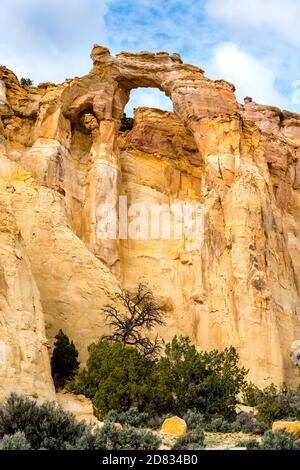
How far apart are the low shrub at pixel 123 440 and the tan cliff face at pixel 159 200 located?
11.5m

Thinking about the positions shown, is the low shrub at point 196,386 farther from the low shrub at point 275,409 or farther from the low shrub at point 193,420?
the low shrub at point 193,420

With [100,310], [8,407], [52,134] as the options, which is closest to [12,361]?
[8,407]

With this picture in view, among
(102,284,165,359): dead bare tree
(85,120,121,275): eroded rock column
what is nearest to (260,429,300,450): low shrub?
(102,284,165,359): dead bare tree

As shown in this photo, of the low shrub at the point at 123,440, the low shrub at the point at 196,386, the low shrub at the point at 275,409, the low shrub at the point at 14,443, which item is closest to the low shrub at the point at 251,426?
the low shrub at the point at 275,409

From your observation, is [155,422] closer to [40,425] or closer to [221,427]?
[221,427]

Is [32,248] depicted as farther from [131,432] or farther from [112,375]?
[131,432]

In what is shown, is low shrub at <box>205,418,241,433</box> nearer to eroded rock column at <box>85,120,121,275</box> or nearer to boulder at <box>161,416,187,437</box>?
boulder at <box>161,416,187,437</box>

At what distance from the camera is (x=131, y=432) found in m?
11.5

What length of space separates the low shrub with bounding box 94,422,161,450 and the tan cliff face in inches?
452

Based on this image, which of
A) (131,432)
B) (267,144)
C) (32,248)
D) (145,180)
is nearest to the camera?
(131,432)

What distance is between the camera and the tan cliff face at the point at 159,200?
2708cm

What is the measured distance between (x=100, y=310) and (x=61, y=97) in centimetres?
1305

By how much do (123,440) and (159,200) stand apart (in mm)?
23883

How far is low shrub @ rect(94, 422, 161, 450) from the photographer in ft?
35.4
